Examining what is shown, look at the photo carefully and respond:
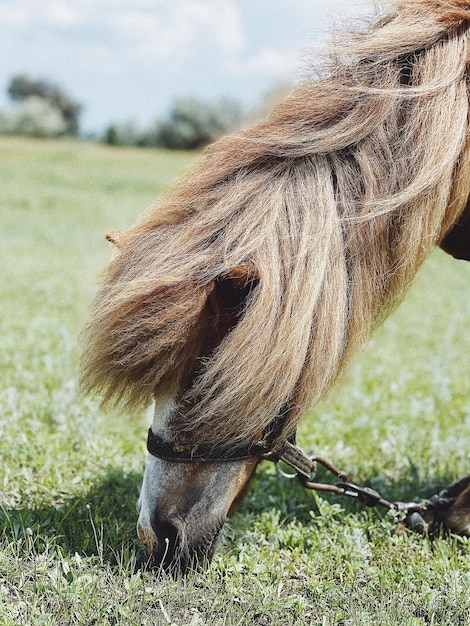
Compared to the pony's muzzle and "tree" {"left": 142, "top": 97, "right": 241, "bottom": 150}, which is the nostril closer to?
the pony's muzzle

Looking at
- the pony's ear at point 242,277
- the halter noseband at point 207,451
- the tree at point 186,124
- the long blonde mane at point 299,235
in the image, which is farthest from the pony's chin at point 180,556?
the tree at point 186,124

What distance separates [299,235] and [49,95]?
80.4m

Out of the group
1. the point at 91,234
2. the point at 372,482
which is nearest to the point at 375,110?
the point at 372,482

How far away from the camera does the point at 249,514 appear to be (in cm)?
281

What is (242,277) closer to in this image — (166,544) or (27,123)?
(166,544)

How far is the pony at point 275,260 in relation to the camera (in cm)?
191

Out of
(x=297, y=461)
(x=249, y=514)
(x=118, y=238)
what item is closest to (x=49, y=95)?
(x=249, y=514)

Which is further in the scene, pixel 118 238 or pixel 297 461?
pixel 297 461

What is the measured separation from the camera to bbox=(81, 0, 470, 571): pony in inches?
75.1

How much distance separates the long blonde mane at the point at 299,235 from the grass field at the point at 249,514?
31 cm

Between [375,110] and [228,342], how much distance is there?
2.78 ft

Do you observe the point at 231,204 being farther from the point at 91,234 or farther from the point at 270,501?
the point at 91,234

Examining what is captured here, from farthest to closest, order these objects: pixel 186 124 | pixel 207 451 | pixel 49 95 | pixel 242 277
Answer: pixel 49 95
pixel 186 124
pixel 207 451
pixel 242 277

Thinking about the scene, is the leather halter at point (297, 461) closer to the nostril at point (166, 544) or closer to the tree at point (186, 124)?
the nostril at point (166, 544)
